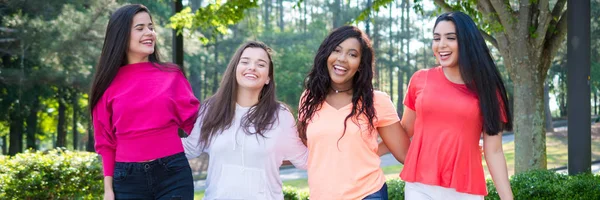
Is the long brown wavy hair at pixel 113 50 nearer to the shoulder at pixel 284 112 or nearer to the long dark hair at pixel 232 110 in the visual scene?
the long dark hair at pixel 232 110

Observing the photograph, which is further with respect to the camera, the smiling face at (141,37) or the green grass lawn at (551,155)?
the green grass lawn at (551,155)

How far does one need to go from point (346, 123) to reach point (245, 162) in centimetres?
54

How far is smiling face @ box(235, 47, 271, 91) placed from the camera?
3449mm

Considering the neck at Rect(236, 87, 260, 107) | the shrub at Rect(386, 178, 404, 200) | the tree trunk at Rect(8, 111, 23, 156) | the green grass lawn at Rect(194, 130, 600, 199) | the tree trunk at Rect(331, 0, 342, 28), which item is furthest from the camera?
the tree trunk at Rect(331, 0, 342, 28)

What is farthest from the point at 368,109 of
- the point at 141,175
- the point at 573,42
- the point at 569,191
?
the point at 573,42

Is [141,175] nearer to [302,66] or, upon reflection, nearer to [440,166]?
[440,166]

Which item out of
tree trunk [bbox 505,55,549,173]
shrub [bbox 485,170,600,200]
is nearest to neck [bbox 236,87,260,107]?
shrub [bbox 485,170,600,200]

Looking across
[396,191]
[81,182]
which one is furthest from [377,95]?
[81,182]

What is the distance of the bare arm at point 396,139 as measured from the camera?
3554mm

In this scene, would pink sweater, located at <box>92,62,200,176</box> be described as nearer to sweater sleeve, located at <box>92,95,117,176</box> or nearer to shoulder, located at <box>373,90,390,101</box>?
sweater sleeve, located at <box>92,95,117,176</box>

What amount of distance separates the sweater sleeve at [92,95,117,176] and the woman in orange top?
3.14 ft

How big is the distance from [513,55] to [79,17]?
50.8 feet

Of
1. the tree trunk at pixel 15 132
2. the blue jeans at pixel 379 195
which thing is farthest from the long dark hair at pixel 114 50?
the tree trunk at pixel 15 132

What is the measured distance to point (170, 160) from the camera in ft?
10.7
